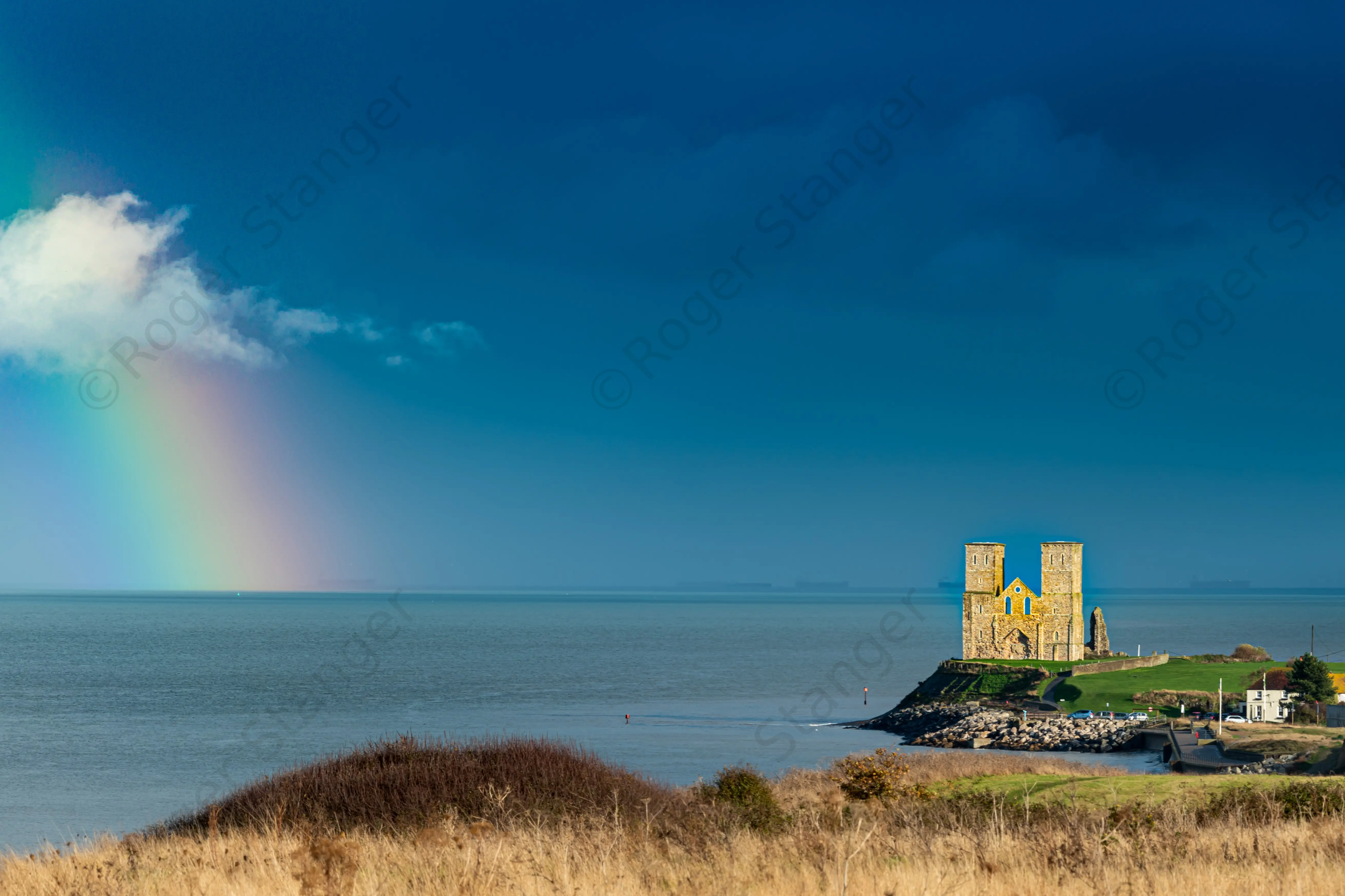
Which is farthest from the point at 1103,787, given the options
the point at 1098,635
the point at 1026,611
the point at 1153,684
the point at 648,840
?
the point at 1098,635

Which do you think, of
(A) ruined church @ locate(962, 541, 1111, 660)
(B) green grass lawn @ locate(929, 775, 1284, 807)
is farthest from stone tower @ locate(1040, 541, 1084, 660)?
(B) green grass lawn @ locate(929, 775, 1284, 807)

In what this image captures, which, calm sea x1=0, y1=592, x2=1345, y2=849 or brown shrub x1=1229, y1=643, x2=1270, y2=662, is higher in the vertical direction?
brown shrub x1=1229, y1=643, x2=1270, y2=662

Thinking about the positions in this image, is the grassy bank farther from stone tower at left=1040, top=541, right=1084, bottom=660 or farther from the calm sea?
stone tower at left=1040, top=541, right=1084, bottom=660

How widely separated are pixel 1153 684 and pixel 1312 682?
13422 mm

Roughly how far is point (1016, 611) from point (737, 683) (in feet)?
74.0

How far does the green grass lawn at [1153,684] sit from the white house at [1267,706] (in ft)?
9.29

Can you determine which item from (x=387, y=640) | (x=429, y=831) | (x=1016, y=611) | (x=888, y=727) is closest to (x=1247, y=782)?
(x=429, y=831)

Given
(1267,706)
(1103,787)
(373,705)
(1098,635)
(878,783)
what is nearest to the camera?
(1103,787)

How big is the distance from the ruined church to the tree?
21.9m

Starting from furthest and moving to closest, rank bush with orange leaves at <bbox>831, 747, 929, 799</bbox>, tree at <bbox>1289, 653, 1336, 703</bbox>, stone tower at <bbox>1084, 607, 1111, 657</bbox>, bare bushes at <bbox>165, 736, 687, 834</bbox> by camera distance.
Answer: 1. stone tower at <bbox>1084, 607, 1111, 657</bbox>
2. tree at <bbox>1289, 653, 1336, 703</bbox>
3. bush with orange leaves at <bbox>831, 747, 929, 799</bbox>
4. bare bushes at <bbox>165, 736, 687, 834</bbox>

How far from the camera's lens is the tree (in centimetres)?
6353

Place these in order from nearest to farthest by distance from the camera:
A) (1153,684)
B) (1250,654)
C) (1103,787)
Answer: (1103,787)
(1153,684)
(1250,654)

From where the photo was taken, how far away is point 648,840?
13.2 m

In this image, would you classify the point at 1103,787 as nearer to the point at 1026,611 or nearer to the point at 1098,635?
the point at 1026,611
